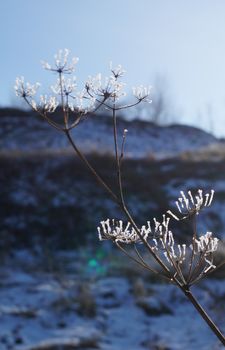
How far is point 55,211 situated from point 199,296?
5.15 m

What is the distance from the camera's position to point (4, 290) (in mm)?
8047

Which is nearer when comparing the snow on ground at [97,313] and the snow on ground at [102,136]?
the snow on ground at [97,313]

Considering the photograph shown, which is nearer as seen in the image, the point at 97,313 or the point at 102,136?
the point at 97,313

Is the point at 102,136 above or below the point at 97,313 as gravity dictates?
below

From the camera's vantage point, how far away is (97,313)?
293 inches

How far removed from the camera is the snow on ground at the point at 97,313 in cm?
649

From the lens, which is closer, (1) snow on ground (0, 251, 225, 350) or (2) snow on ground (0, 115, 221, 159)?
(1) snow on ground (0, 251, 225, 350)

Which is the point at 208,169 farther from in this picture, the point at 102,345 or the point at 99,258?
the point at 102,345

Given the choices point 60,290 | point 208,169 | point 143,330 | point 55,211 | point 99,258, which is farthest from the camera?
point 208,169

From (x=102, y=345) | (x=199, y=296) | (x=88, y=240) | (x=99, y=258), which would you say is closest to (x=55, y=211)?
(x=88, y=240)

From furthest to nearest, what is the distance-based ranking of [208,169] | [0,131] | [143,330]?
[0,131]
[208,169]
[143,330]

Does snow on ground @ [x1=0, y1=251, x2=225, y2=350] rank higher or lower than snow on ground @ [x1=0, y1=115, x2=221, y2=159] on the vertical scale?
higher

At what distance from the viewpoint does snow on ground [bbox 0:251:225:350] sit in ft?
21.3

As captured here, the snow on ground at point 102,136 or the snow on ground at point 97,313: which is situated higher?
the snow on ground at point 97,313
